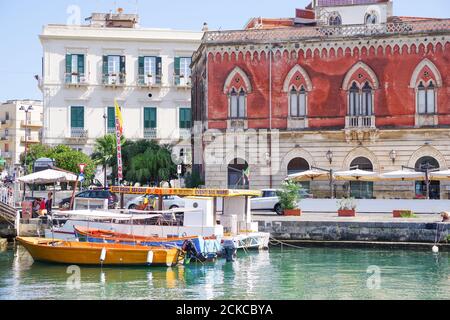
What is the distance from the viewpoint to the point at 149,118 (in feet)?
225

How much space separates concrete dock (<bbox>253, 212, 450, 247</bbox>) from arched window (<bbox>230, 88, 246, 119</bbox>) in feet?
36.3

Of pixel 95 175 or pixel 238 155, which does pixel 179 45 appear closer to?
pixel 95 175

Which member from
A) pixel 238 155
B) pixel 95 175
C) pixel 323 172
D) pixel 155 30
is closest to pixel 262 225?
pixel 323 172

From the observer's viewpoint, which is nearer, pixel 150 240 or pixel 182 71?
pixel 150 240

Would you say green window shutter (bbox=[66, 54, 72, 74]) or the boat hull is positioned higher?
green window shutter (bbox=[66, 54, 72, 74])

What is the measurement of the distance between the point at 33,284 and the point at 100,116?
41.1 m

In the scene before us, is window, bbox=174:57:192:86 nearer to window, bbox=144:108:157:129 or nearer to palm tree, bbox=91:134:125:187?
window, bbox=144:108:157:129

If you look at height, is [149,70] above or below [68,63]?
below

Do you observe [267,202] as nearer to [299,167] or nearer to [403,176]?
[299,167]

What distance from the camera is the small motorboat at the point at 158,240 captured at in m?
31.9

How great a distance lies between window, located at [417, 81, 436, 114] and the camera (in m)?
46.7

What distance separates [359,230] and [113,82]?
1386 inches

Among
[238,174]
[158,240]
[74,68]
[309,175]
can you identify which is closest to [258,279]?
[158,240]

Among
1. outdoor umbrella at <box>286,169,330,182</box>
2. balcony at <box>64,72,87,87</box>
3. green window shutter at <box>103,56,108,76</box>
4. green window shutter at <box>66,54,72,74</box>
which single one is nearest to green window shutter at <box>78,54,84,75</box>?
balcony at <box>64,72,87,87</box>
